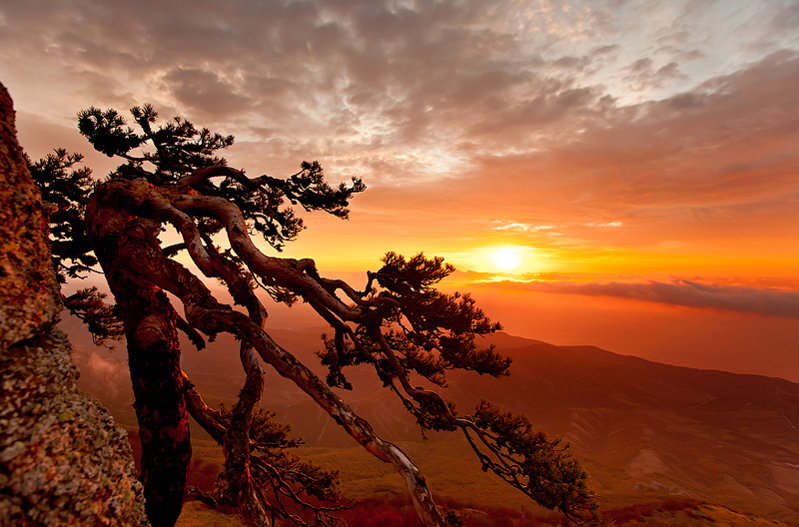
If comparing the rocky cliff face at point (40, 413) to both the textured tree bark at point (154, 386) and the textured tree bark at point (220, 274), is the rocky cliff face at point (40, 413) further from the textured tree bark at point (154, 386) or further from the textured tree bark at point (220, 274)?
the textured tree bark at point (154, 386)

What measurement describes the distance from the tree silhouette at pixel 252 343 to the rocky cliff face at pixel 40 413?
1594 millimetres

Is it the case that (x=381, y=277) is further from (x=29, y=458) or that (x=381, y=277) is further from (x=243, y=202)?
(x=243, y=202)

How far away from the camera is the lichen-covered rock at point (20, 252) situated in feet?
9.77

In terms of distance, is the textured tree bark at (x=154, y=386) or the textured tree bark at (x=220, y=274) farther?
the textured tree bark at (x=154, y=386)

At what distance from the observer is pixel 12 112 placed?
4016 mm

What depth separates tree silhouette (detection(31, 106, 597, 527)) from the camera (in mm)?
4656

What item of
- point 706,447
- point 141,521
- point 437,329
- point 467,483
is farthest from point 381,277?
point 706,447

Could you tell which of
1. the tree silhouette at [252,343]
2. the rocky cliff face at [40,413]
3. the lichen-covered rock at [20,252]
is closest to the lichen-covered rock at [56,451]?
the rocky cliff face at [40,413]

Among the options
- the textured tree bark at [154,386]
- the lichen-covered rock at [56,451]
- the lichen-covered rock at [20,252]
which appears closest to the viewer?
the lichen-covered rock at [56,451]

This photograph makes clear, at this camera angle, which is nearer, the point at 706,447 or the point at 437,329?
the point at 437,329

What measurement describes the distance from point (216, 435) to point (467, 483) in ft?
388

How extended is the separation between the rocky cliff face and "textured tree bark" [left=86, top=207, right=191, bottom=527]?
2291 mm

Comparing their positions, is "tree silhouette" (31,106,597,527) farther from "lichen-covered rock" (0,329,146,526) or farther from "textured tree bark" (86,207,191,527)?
"lichen-covered rock" (0,329,146,526)

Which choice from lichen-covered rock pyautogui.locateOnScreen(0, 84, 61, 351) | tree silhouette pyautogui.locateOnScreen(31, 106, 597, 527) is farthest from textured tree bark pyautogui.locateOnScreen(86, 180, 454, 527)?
lichen-covered rock pyautogui.locateOnScreen(0, 84, 61, 351)
